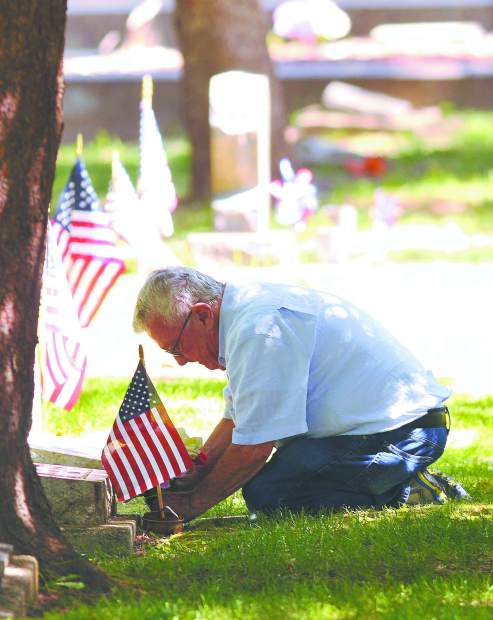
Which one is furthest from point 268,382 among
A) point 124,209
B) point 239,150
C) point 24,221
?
point 239,150

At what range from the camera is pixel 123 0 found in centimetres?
2758

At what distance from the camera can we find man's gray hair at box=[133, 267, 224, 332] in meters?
5.12

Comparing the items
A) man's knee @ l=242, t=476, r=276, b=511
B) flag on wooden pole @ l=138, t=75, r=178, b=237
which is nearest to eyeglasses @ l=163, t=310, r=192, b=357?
man's knee @ l=242, t=476, r=276, b=511

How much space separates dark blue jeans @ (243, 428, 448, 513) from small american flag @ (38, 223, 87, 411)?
2.35 metres

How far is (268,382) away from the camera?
199 inches

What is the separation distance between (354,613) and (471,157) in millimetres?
17163

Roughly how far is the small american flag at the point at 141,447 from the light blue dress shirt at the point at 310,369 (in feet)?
0.91

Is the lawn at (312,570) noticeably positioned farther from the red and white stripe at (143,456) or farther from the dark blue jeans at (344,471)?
the red and white stripe at (143,456)

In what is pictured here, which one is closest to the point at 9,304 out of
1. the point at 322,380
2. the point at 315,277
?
the point at 322,380

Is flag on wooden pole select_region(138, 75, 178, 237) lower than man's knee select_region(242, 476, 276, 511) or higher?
higher

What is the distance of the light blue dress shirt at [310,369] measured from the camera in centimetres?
506

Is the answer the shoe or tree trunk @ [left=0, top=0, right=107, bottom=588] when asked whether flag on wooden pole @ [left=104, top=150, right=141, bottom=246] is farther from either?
tree trunk @ [left=0, top=0, right=107, bottom=588]

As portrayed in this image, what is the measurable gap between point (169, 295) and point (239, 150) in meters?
10.0

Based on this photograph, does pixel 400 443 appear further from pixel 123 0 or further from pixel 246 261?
pixel 123 0
